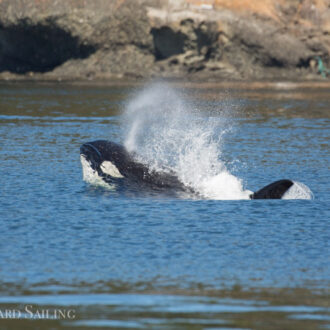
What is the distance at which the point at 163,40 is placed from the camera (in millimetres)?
75000

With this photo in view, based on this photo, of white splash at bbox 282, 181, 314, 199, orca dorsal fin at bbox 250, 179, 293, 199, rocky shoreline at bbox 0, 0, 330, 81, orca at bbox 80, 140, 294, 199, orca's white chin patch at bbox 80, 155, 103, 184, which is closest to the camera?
orca dorsal fin at bbox 250, 179, 293, 199

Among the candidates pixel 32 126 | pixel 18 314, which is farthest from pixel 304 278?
pixel 32 126

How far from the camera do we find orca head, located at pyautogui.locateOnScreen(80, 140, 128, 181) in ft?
61.1

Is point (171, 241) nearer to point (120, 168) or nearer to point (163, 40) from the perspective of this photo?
point (120, 168)

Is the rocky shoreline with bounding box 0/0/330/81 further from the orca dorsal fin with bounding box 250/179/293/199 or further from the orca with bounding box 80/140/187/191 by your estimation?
the orca dorsal fin with bounding box 250/179/293/199

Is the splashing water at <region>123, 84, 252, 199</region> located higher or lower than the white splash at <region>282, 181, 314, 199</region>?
lower

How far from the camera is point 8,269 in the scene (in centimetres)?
1175

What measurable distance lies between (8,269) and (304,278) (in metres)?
4.33

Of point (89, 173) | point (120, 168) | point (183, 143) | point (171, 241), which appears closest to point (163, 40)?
point (183, 143)

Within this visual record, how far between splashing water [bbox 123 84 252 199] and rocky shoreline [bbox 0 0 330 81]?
12322 mm

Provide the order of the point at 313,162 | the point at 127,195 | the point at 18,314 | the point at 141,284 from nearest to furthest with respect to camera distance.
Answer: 1. the point at 18,314
2. the point at 141,284
3. the point at 127,195
4. the point at 313,162

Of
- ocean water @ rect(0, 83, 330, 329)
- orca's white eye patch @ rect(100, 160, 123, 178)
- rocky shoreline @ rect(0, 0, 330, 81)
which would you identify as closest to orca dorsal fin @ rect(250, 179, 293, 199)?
ocean water @ rect(0, 83, 330, 329)

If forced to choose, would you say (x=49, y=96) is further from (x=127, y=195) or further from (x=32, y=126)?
(x=127, y=195)

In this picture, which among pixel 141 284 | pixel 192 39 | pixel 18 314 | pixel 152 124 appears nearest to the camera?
pixel 18 314
